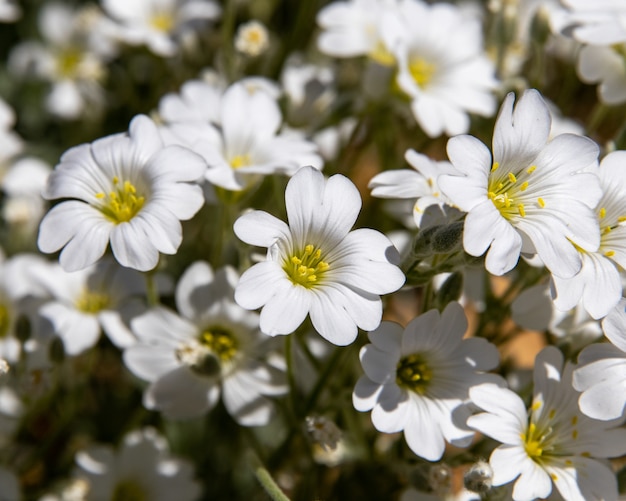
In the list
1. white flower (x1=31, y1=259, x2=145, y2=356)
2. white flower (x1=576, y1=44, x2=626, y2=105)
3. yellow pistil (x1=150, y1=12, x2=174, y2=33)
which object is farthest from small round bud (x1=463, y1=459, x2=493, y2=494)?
yellow pistil (x1=150, y1=12, x2=174, y2=33)

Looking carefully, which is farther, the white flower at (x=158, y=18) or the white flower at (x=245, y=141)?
the white flower at (x=158, y=18)

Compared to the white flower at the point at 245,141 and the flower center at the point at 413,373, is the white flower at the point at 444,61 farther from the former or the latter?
the flower center at the point at 413,373

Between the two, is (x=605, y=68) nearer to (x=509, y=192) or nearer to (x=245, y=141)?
(x=509, y=192)

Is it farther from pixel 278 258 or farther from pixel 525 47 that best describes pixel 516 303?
pixel 525 47

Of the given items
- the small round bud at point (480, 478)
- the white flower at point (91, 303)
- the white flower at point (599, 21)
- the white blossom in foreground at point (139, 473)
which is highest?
the white flower at point (599, 21)

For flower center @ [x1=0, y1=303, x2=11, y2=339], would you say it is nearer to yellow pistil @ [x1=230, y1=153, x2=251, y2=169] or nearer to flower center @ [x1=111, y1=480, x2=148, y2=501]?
flower center @ [x1=111, y1=480, x2=148, y2=501]

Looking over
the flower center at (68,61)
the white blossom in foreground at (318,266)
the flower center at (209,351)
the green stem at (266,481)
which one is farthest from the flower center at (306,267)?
the flower center at (68,61)
